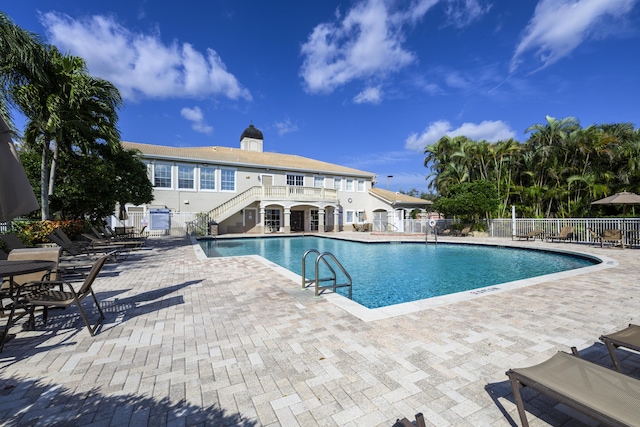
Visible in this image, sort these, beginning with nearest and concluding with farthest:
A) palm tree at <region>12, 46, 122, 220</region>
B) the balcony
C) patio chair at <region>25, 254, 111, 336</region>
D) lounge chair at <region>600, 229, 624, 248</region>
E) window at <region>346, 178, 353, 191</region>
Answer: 1. patio chair at <region>25, 254, 111, 336</region>
2. palm tree at <region>12, 46, 122, 220</region>
3. lounge chair at <region>600, 229, 624, 248</region>
4. the balcony
5. window at <region>346, 178, 353, 191</region>

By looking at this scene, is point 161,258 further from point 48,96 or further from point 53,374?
point 53,374

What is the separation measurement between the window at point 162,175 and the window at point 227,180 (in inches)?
165

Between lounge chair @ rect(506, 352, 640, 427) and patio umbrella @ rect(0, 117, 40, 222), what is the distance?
15.3 ft

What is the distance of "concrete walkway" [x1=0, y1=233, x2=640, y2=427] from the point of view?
2.31m

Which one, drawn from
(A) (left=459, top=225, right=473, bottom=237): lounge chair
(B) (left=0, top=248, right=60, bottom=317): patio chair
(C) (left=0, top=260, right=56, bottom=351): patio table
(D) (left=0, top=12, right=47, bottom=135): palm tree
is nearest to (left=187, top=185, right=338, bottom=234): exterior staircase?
(A) (left=459, top=225, right=473, bottom=237): lounge chair

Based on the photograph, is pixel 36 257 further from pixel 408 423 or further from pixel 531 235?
pixel 531 235

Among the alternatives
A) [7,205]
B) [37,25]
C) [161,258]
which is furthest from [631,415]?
[37,25]

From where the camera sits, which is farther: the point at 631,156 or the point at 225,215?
the point at 225,215

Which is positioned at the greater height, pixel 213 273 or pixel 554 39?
pixel 554 39

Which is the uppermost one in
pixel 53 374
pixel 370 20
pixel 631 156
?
pixel 370 20

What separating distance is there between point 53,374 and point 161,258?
8.76 m

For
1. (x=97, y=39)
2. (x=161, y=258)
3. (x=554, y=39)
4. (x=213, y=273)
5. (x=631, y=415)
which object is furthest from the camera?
(x=554, y=39)

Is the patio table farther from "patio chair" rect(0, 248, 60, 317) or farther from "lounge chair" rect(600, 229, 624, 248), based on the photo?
"lounge chair" rect(600, 229, 624, 248)

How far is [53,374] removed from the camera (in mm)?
2904
